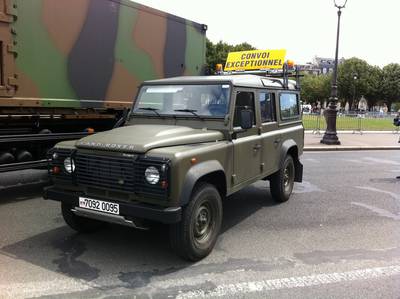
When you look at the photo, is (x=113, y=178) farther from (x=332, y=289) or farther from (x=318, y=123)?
(x=318, y=123)

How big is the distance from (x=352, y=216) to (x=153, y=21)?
5361 mm

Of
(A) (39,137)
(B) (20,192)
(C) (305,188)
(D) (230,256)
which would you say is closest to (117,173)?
(D) (230,256)

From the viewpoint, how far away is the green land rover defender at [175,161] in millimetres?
4312

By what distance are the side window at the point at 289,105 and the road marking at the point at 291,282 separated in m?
3.22

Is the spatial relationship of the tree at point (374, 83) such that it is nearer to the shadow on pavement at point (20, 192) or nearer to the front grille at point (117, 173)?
the shadow on pavement at point (20, 192)

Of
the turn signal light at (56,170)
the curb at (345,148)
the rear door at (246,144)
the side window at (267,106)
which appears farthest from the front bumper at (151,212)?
the curb at (345,148)

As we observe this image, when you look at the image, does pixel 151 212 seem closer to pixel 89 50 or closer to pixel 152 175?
pixel 152 175

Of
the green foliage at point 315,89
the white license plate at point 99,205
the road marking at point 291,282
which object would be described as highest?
the green foliage at point 315,89

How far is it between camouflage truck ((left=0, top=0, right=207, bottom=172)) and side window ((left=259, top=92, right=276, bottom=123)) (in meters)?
3.12

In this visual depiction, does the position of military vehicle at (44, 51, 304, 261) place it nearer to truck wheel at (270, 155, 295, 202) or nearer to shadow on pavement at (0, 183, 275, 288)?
shadow on pavement at (0, 183, 275, 288)

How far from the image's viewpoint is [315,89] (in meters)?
97.9

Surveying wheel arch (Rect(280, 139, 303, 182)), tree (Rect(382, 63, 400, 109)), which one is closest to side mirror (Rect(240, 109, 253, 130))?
wheel arch (Rect(280, 139, 303, 182))

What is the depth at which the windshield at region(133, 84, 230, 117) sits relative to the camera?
5562 millimetres

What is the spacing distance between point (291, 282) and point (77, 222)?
2.63 metres
